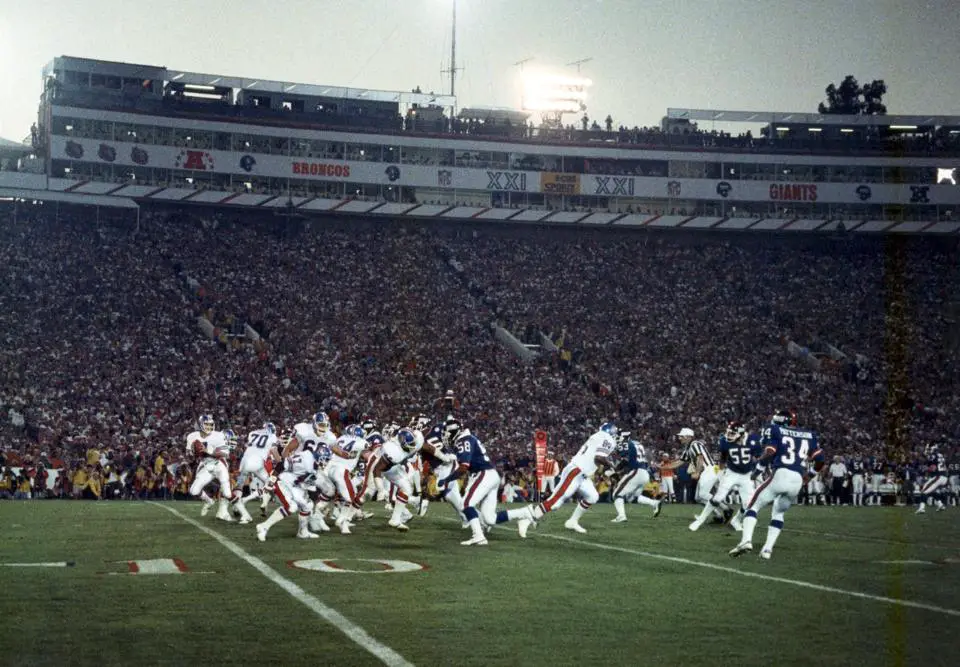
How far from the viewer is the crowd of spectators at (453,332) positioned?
3891 cm

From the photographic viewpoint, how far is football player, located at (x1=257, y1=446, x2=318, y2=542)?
1768 centimetres

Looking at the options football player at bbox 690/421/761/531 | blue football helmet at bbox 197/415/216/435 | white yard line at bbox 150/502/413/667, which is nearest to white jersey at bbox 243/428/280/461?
blue football helmet at bbox 197/415/216/435

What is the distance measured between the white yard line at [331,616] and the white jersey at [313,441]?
104 inches

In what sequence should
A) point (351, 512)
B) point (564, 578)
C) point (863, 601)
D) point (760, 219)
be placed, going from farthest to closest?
point (760, 219)
point (351, 512)
point (564, 578)
point (863, 601)

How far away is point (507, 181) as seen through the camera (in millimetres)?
63250

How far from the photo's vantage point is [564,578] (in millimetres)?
13055

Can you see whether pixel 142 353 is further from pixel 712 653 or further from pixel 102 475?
pixel 712 653

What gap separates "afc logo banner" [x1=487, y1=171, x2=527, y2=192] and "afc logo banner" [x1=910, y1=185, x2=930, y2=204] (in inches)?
804

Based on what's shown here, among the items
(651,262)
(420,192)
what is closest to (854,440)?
(651,262)

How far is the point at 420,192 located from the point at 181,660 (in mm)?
54939

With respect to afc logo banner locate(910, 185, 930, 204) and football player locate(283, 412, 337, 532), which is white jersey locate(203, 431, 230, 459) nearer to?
football player locate(283, 412, 337, 532)

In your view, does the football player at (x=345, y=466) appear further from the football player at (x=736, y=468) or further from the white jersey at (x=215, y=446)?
the football player at (x=736, y=468)

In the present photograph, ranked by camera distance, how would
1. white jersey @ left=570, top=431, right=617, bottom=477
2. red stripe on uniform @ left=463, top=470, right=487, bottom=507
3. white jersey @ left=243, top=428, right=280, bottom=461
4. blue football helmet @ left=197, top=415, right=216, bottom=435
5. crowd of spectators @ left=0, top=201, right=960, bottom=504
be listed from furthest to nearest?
crowd of spectators @ left=0, top=201, right=960, bottom=504, blue football helmet @ left=197, top=415, right=216, bottom=435, white jersey @ left=243, top=428, right=280, bottom=461, white jersey @ left=570, top=431, right=617, bottom=477, red stripe on uniform @ left=463, top=470, right=487, bottom=507

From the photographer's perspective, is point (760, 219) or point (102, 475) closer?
point (102, 475)
